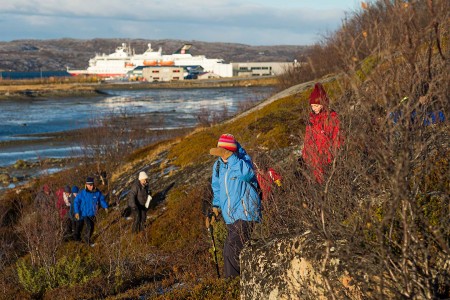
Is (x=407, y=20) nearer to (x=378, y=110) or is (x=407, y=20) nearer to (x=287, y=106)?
(x=378, y=110)

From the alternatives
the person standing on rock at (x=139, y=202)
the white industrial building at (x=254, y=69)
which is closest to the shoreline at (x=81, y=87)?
the white industrial building at (x=254, y=69)

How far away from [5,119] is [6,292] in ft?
170

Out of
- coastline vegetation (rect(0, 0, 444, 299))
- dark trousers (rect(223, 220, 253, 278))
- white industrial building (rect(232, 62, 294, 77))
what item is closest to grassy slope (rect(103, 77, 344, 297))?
coastline vegetation (rect(0, 0, 444, 299))

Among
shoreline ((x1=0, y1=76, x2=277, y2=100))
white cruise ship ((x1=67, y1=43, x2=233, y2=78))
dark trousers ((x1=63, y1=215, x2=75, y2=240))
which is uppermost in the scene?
dark trousers ((x1=63, y1=215, x2=75, y2=240))

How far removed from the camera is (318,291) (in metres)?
3.94

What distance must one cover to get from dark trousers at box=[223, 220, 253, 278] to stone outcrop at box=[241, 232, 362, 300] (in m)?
1.26

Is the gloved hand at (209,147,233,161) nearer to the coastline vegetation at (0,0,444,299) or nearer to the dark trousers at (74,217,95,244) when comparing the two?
the coastline vegetation at (0,0,444,299)

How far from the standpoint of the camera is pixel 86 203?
40.3ft

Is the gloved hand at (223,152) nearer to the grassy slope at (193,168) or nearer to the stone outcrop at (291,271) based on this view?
the grassy slope at (193,168)

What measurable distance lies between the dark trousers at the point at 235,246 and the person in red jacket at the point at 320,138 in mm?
882

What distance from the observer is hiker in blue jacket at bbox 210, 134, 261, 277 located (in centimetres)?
609

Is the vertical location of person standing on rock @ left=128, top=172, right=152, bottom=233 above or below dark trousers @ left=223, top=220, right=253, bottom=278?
below

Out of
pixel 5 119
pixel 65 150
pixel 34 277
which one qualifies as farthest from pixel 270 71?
Result: pixel 34 277

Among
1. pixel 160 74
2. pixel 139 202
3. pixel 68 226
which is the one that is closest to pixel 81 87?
pixel 160 74
